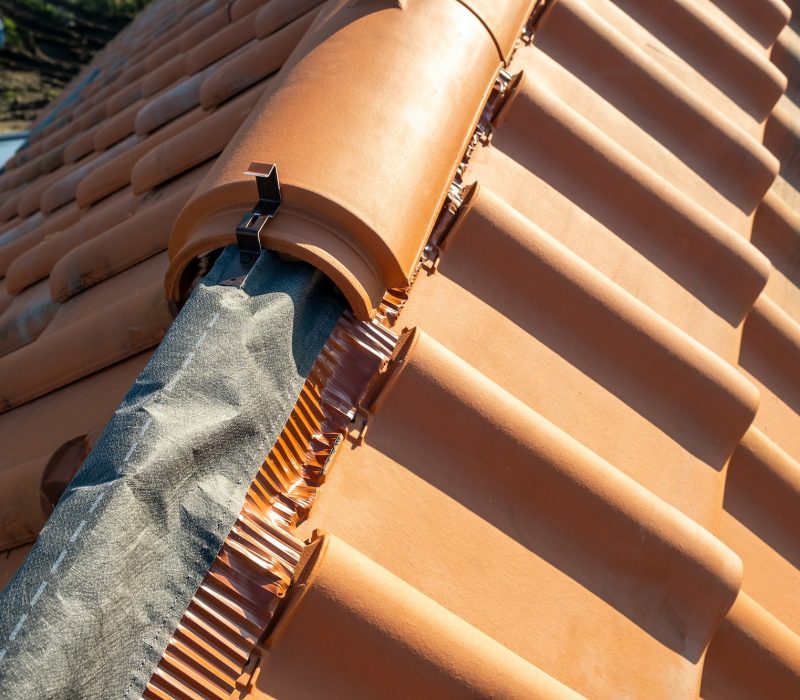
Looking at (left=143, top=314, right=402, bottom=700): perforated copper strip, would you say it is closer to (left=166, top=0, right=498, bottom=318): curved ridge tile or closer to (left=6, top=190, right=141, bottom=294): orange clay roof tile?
(left=166, top=0, right=498, bottom=318): curved ridge tile

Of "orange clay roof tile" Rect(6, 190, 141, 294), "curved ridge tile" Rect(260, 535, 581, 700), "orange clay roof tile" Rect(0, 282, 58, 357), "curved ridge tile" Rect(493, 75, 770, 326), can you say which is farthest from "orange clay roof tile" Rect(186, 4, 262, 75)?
"curved ridge tile" Rect(260, 535, 581, 700)

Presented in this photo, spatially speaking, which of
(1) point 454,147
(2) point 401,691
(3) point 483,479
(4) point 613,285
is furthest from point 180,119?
(2) point 401,691

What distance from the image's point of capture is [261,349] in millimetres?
1451

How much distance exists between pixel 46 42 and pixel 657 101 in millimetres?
10735

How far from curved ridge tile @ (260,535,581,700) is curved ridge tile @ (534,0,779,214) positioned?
197 cm

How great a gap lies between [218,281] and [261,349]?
178mm

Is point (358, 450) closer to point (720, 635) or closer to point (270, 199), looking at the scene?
point (270, 199)

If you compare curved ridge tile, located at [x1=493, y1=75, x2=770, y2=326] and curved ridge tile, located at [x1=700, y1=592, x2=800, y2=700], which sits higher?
curved ridge tile, located at [x1=493, y1=75, x2=770, y2=326]

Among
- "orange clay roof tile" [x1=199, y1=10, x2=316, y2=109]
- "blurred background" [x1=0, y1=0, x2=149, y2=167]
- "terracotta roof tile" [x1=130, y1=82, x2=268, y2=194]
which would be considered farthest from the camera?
"blurred background" [x1=0, y1=0, x2=149, y2=167]

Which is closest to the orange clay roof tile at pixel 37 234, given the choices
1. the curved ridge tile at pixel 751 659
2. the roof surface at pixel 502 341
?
the roof surface at pixel 502 341

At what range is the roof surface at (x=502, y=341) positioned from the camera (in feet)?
5.01

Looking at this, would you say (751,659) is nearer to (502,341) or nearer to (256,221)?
(502,341)

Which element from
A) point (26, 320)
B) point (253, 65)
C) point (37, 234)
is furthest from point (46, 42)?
point (26, 320)

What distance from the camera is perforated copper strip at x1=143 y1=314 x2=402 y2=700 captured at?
1292mm
